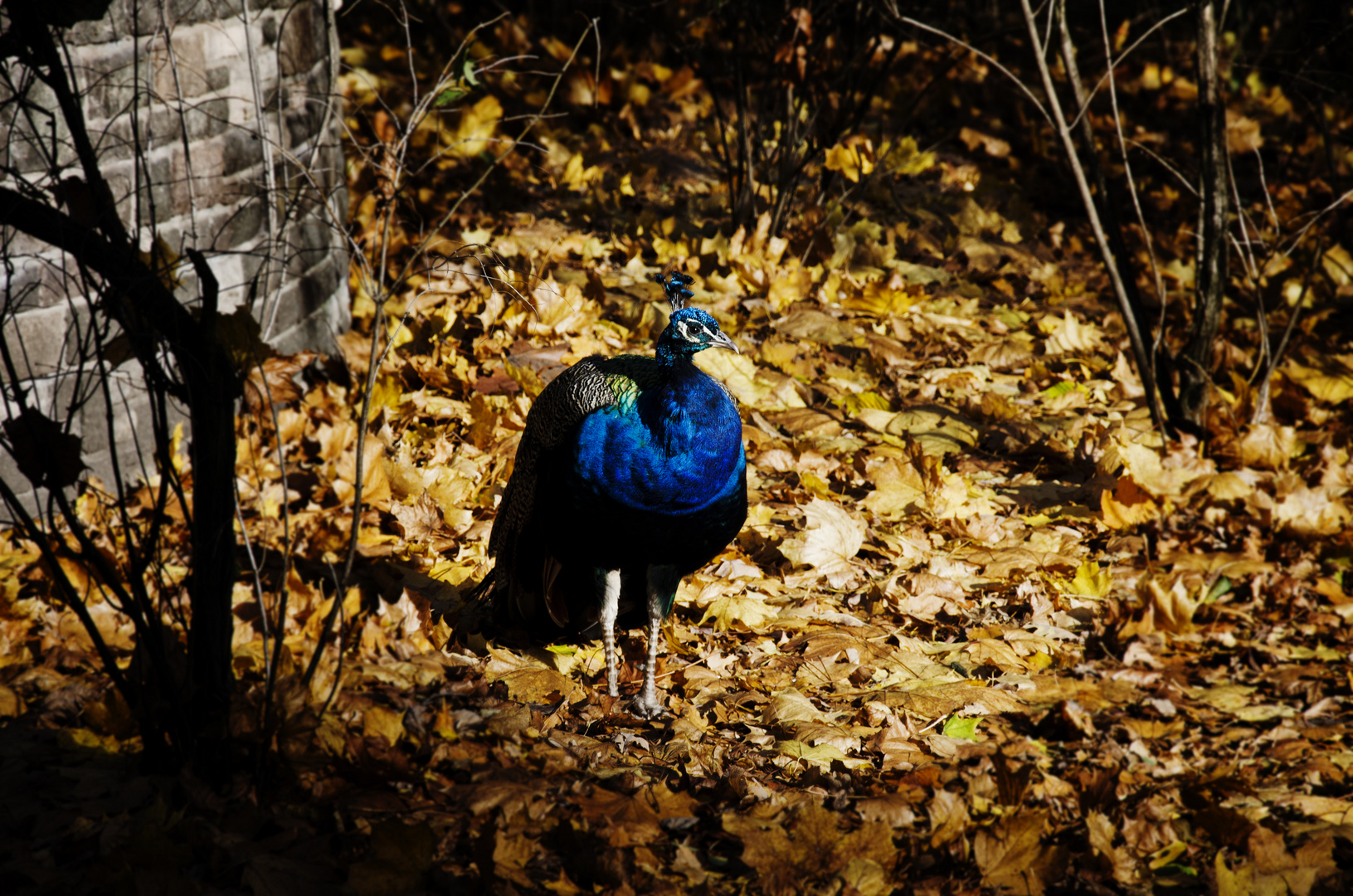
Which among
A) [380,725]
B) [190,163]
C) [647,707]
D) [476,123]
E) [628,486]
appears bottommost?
[647,707]

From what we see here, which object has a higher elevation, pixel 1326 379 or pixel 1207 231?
pixel 1207 231

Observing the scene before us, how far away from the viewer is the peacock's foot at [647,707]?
11.0 ft

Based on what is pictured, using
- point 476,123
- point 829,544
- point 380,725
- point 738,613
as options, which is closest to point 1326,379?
point 829,544

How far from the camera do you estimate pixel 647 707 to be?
3359 mm

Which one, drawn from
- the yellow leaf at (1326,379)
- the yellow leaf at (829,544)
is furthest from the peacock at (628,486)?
the yellow leaf at (1326,379)

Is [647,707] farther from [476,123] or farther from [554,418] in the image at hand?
[476,123]

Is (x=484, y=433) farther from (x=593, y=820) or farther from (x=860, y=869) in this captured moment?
(x=860, y=869)

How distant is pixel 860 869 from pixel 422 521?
7.75ft

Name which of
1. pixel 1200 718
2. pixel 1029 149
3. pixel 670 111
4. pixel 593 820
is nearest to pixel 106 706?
pixel 593 820

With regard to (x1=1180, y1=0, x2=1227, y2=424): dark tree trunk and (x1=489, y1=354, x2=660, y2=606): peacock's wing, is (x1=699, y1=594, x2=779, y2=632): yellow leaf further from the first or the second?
(x1=1180, y1=0, x2=1227, y2=424): dark tree trunk

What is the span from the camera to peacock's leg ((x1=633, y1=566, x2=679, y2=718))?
337cm

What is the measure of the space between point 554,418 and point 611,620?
692mm

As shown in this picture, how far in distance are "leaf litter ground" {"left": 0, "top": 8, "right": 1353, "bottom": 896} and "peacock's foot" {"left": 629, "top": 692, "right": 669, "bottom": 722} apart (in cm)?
7

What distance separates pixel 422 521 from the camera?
13.6 ft
